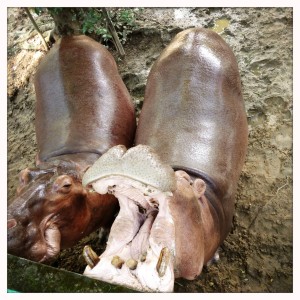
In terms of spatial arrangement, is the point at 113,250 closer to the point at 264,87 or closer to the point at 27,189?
the point at 27,189

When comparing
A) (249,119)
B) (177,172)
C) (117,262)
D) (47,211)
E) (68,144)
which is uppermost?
(177,172)

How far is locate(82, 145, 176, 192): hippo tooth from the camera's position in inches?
68.7

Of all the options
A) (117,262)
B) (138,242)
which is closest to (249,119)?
(138,242)

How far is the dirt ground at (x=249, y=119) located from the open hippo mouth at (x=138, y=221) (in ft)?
3.55

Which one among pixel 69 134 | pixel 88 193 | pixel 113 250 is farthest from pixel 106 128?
pixel 113 250

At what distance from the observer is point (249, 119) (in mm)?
Result: 3848

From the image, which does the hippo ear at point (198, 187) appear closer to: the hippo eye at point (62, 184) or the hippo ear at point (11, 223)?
the hippo eye at point (62, 184)

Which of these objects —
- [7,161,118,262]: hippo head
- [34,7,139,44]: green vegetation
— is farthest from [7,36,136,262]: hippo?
[34,7,139,44]: green vegetation

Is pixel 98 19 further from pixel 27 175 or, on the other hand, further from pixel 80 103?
pixel 27 175

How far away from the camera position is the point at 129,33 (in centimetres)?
484

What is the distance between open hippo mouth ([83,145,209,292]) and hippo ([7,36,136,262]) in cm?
50

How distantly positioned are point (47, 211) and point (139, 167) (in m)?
0.95

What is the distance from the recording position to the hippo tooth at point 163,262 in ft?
6.17

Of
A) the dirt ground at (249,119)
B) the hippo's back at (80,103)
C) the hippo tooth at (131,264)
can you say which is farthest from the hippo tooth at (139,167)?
the dirt ground at (249,119)
